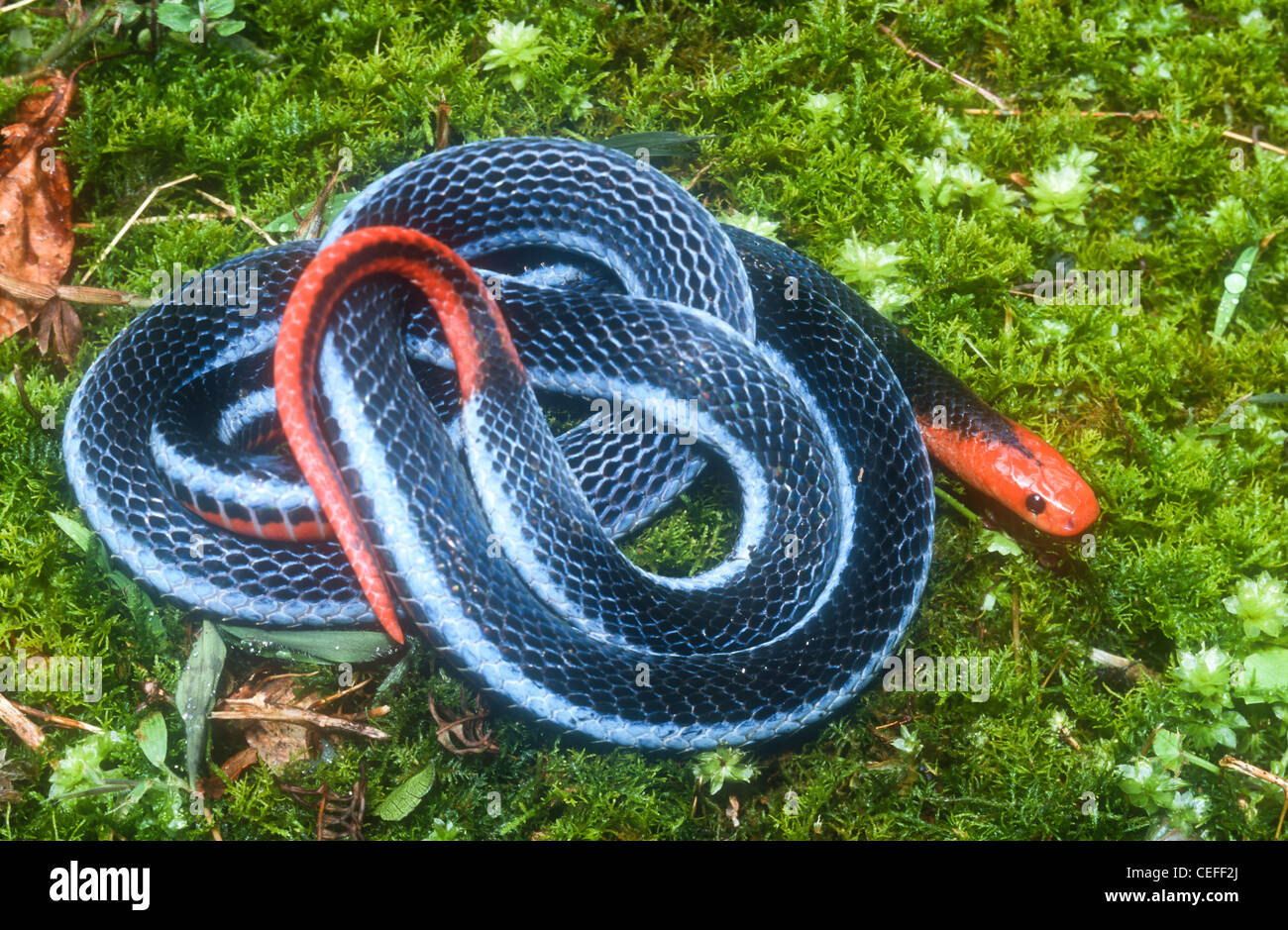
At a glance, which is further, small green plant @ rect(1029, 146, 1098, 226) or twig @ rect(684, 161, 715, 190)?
small green plant @ rect(1029, 146, 1098, 226)

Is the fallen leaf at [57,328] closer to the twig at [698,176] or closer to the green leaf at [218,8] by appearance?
the green leaf at [218,8]

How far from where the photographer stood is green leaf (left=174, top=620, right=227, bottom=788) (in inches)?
72.7

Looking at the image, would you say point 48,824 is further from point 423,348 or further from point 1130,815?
point 1130,815

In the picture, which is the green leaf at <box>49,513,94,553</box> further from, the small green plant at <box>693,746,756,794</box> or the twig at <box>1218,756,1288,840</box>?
the twig at <box>1218,756,1288,840</box>

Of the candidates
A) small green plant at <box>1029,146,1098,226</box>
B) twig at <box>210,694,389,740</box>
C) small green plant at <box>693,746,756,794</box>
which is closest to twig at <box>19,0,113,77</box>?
twig at <box>210,694,389,740</box>

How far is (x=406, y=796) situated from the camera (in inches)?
73.5

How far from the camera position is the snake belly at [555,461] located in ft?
5.92

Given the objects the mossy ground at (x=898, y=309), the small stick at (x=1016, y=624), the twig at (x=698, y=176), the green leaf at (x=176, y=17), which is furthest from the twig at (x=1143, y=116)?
the green leaf at (x=176, y=17)

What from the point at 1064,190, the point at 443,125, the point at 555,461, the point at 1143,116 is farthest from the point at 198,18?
the point at 1143,116

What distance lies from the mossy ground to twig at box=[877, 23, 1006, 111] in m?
0.03

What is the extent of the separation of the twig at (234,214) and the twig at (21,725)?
4.26ft

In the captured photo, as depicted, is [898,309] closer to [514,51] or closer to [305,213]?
[514,51]

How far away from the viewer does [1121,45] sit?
2742 millimetres
